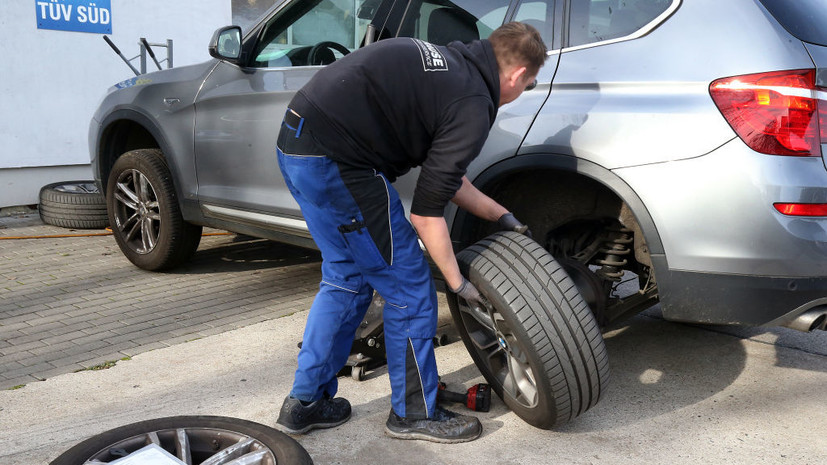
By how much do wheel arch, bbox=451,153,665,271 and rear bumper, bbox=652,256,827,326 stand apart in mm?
143

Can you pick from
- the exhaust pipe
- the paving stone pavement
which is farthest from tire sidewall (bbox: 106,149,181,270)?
the exhaust pipe

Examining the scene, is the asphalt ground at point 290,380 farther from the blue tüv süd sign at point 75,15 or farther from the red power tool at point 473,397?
the blue tüv süd sign at point 75,15

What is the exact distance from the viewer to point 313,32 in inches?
166

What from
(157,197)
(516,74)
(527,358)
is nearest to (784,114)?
(516,74)

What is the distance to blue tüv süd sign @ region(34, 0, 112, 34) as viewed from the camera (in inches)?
278

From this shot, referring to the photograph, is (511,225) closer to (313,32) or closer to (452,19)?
(452,19)

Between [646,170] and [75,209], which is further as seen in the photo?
[75,209]

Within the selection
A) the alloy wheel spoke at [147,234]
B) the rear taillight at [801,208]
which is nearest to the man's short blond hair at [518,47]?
the rear taillight at [801,208]

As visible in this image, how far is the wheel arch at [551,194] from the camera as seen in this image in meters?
2.87

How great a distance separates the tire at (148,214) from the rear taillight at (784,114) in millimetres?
3402

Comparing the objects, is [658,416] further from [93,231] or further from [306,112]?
[93,231]

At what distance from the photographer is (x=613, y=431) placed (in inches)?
119

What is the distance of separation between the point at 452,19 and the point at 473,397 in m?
1.66

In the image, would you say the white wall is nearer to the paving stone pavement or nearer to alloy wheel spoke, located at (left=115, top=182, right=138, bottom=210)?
the paving stone pavement
